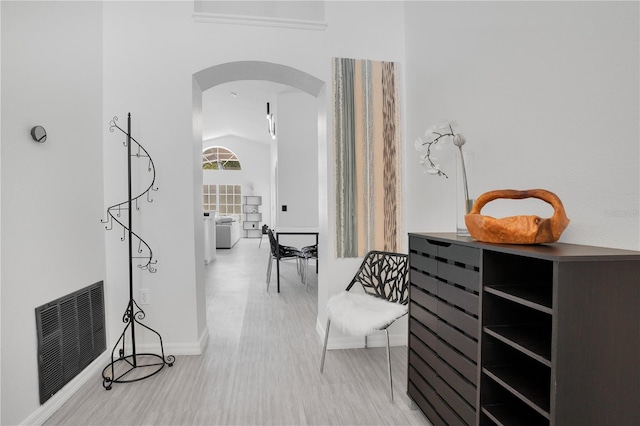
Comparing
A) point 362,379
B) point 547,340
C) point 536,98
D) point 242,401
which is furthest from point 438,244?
point 242,401

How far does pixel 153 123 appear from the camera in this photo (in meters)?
2.55

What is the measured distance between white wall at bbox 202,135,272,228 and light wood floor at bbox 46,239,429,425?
9.90m

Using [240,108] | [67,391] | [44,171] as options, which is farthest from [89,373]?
[240,108]

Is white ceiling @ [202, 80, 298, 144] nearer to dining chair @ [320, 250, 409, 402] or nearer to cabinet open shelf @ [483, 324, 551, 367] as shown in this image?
dining chair @ [320, 250, 409, 402]

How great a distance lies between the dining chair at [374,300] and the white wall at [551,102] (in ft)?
1.48

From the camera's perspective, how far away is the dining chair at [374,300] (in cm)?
204

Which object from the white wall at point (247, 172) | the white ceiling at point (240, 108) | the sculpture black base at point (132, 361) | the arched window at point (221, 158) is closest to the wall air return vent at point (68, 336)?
the sculpture black base at point (132, 361)

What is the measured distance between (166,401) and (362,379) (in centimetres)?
121

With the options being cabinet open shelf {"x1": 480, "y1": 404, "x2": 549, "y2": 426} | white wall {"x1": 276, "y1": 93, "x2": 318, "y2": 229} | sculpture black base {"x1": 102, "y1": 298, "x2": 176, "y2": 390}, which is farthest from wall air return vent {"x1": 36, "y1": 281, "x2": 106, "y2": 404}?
white wall {"x1": 276, "y1": 93, "x2": 318, "y2": 229}

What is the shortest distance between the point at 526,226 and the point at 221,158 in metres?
12.8

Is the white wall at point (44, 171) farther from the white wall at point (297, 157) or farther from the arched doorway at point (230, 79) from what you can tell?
the white wall at point (297, 157)

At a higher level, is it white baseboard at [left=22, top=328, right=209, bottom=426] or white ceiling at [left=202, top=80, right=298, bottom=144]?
white ceiling at [left=202, top=80, right=298, bottom=144]

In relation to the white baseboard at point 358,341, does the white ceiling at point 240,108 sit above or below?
above

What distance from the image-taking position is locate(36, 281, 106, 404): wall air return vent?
6.07ft
